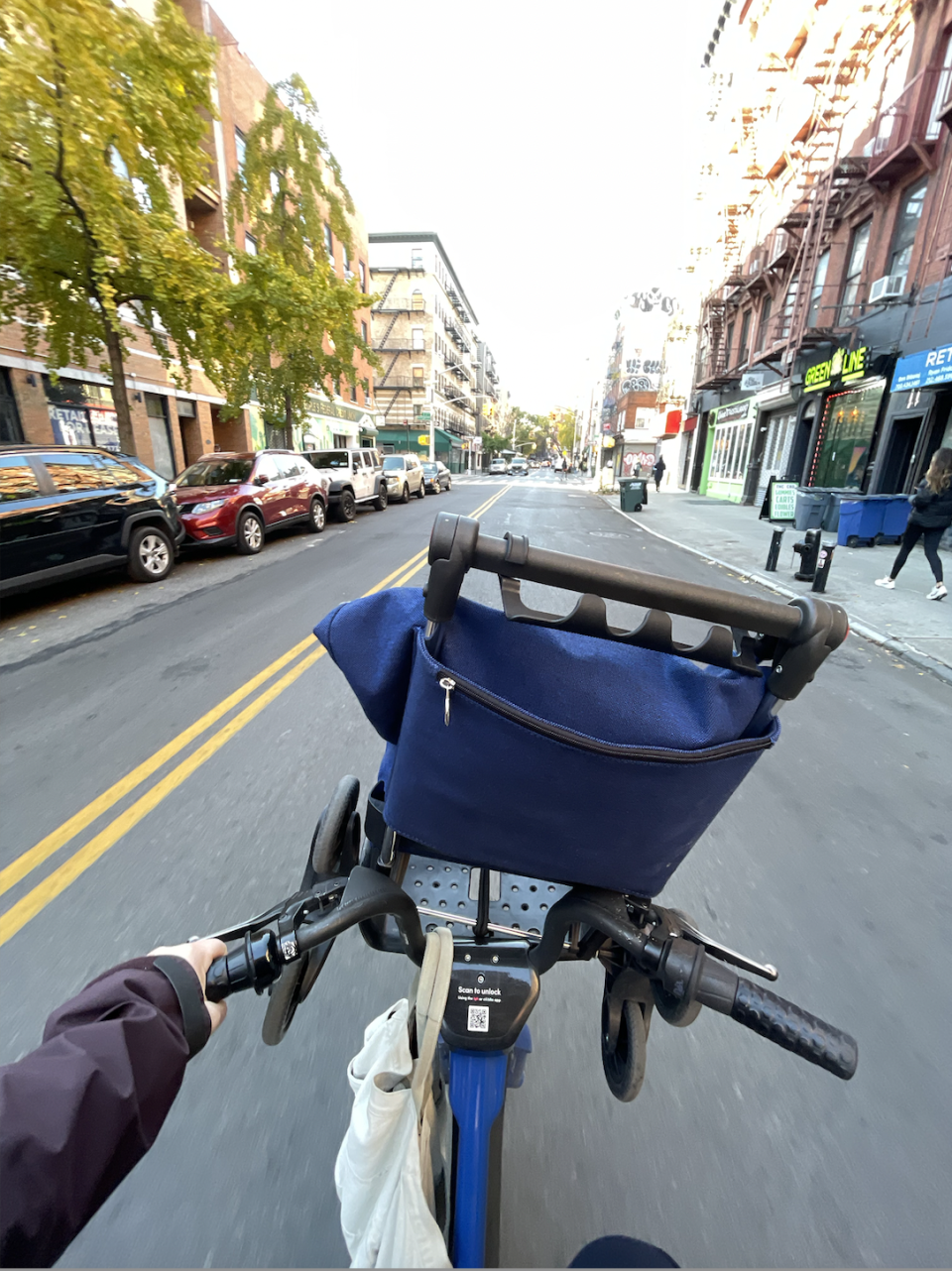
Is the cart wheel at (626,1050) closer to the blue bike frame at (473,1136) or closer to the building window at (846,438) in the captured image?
the blue bike frame at (473,1136)

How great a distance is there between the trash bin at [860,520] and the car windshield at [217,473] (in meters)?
11.8

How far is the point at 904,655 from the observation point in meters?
5.84

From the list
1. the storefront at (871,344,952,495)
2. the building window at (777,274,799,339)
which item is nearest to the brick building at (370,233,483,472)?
the building window at (777,274,799,339)

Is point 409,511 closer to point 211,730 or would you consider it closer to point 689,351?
point 211,730

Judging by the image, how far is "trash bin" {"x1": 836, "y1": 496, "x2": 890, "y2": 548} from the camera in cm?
1177

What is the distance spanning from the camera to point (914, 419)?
41.8 feet

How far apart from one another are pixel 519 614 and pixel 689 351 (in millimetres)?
37668

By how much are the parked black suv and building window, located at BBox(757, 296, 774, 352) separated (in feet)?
70.9

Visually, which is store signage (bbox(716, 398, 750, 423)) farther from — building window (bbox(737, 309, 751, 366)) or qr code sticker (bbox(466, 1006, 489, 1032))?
qr code sticker (bbox(466, 1006, 489, 1032))

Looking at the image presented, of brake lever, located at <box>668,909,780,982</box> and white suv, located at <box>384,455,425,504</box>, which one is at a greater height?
brake lever, located at <box>668,909,780,982</box>

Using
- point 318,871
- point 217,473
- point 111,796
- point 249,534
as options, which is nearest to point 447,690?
point 318,871

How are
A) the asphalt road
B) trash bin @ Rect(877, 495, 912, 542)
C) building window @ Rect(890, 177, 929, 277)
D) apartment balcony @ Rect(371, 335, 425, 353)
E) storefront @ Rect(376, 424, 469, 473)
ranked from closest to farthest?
the asphalt road
trash bin @ Rect(877, 495, 912, 542)
building window @ Rect(890, 177, 929, 277)
apartment balcony @ Rect(371, 335, 425, 353)
storefront @ Rect(376, 424, 469, 473)

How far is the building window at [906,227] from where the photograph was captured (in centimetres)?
1297

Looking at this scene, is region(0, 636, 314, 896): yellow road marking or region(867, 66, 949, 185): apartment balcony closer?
region(0, 636, 314, 896): yellow road marking
